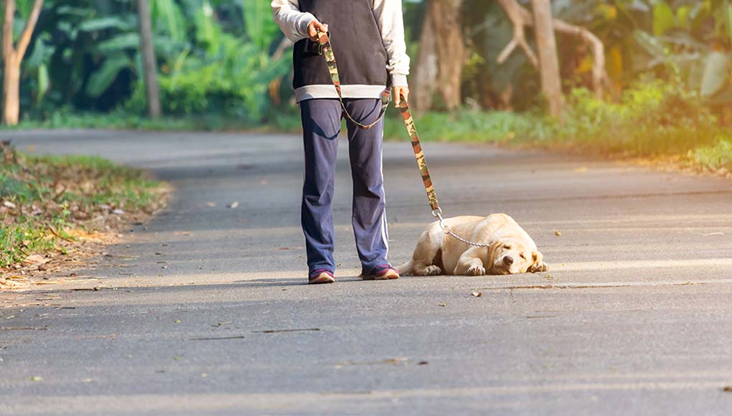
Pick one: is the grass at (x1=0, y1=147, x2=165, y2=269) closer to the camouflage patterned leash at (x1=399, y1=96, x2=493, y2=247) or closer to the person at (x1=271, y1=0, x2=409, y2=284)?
the person at (x1=271, y1=0, x2=409, y2=284)

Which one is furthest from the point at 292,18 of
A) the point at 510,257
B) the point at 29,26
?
the point at 29,26

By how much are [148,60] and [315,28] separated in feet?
119

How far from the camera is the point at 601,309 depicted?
6.75 m

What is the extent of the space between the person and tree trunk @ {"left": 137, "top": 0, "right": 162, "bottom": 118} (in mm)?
35544

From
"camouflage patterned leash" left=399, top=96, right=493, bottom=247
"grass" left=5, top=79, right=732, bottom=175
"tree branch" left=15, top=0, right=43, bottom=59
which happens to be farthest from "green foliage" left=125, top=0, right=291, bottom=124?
"camouflage patterned leash" left=399, top=96, right=493, bottom=247

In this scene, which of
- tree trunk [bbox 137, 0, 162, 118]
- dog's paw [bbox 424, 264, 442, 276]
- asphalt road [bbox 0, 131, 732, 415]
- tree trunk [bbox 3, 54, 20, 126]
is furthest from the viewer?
tree trunk [bbox 3, 54, 20, 126]

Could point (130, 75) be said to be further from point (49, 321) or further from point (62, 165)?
point (49, 321)

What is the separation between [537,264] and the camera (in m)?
8.12

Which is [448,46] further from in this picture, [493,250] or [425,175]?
[493,250]

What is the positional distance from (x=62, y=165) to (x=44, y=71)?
112 feet

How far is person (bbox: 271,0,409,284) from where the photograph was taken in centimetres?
796

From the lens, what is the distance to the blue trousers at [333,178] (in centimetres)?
800

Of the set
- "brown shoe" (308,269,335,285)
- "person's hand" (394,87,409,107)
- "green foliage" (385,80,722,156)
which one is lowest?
"green foliage" (385,80,722,156)

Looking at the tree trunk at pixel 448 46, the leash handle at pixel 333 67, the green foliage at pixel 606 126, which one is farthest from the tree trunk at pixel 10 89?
the leash handle at pixel 333 67
